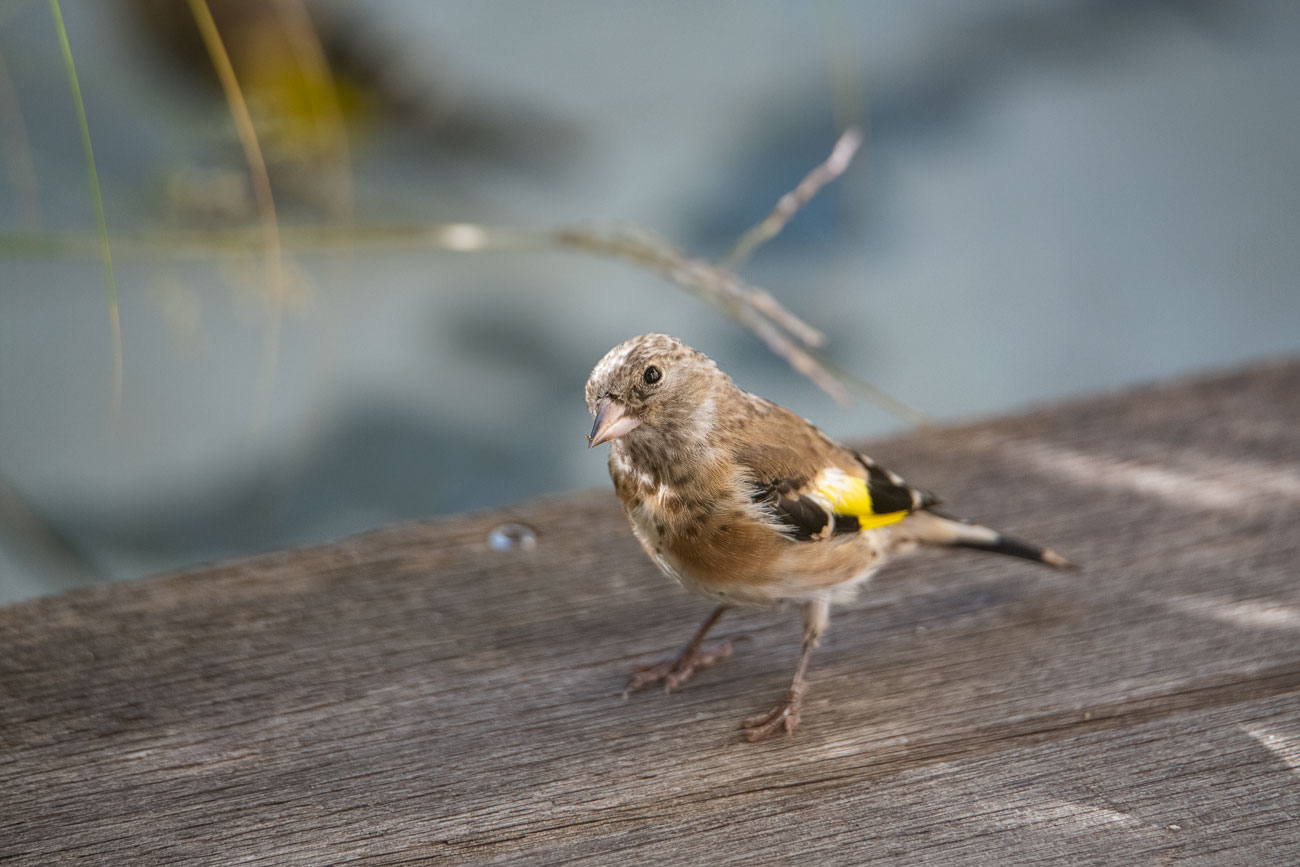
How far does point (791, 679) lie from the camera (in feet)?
6.57

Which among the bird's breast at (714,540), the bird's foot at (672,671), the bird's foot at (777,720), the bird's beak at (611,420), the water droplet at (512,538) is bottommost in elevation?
the bird's foot at (777,720)

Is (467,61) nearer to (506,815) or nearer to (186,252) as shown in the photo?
(186,252)

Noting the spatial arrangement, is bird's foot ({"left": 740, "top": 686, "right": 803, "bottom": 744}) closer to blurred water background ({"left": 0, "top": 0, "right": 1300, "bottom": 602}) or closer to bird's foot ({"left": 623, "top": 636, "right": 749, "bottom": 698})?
bird's foot ({"left": 623, "top": 636, "right": 749, "bottom": 698})

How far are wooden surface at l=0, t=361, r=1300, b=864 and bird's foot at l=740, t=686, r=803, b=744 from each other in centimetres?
3

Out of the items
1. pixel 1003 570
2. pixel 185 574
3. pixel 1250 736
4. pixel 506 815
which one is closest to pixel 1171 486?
pixel 1003 570

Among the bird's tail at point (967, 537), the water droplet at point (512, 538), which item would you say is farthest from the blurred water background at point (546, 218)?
the bird's tail at point (967, 537)

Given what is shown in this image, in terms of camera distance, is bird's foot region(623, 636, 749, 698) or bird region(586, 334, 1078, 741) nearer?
bird region(586, 334, 1078, 741)

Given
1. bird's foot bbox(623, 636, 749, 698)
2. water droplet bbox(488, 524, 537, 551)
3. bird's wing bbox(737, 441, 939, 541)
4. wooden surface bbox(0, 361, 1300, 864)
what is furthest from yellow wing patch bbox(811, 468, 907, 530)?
water droplet bbox(488, 524, 537, 551)

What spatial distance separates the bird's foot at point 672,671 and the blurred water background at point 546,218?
95.1 inches

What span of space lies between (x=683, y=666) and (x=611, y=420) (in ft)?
1.68

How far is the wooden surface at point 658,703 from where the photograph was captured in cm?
161

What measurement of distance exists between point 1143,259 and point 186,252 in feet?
12.9

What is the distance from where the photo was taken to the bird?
1801 millimetres

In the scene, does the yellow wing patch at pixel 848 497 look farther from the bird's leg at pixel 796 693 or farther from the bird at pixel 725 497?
the bird's leg at pixel 796 693
